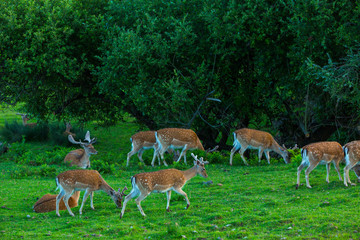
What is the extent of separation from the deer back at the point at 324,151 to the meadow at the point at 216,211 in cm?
67

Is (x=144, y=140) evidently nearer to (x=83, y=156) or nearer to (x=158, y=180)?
(x=83, y=156)

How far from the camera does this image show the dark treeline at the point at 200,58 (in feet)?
57.5

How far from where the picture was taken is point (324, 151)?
42.3 feet

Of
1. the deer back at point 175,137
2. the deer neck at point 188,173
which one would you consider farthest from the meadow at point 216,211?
the deer back at point 175,137

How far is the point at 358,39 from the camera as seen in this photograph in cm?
1662

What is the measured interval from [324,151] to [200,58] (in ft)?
27.6

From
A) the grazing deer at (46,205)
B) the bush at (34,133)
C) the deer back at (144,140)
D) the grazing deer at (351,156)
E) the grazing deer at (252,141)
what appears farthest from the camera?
the bush at (34,133)

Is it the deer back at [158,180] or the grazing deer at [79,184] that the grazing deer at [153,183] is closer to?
the deer back at [158,180]

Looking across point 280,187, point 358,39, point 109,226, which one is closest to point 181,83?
point 358,39

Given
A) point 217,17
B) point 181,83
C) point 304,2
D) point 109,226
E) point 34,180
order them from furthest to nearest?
point 181,83 → point 217,17 → point 304,2 → point 34,180 → point 109,226

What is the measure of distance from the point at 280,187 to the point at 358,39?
20.9 ft

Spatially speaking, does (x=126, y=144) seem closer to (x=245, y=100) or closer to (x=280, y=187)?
(x=245, y=100)

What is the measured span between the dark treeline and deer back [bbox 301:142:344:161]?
3.65 meters

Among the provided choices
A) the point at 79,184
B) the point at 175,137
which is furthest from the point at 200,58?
the point at 79,184
